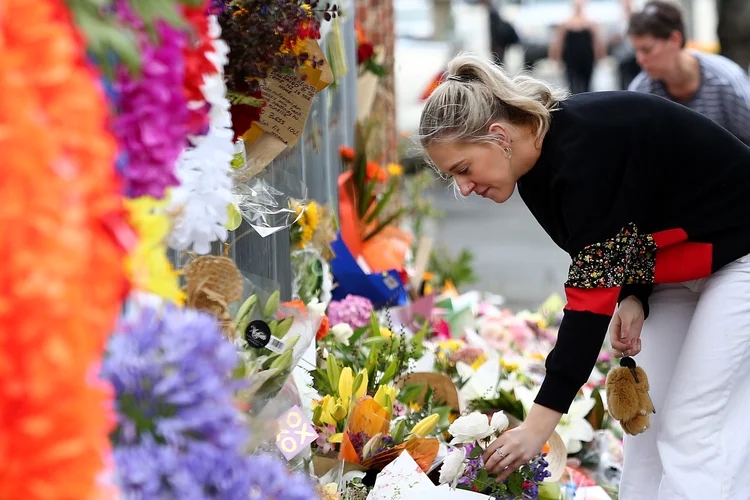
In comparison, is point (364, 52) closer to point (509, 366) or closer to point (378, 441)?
point (509, 366)

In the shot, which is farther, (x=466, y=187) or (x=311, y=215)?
(x=311, y=215)

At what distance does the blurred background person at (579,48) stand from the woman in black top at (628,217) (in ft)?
33.5

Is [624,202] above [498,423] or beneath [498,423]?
above

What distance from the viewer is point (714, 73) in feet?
14.4

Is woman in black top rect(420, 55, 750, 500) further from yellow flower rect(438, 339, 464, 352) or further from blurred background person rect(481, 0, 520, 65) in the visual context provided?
blurred background person rect(481, 0, 520, 65)

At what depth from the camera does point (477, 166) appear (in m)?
Result: 2.31

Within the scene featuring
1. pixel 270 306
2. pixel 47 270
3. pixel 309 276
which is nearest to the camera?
pixel 47 270

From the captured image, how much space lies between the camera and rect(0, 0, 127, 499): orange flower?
3.38 ft

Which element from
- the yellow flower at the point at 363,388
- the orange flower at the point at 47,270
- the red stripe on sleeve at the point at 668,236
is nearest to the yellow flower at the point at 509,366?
the yellow flower at the point at 363,388

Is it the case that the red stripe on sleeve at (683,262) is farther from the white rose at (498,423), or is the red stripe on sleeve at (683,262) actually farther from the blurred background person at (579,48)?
the blurred background person at (579,48)

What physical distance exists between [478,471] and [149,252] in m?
1.25

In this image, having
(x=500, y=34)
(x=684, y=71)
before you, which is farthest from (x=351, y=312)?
(x=500, y=34)

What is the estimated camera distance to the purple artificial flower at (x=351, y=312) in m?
3.60

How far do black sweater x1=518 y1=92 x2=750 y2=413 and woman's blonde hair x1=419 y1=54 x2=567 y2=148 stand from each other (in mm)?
62
